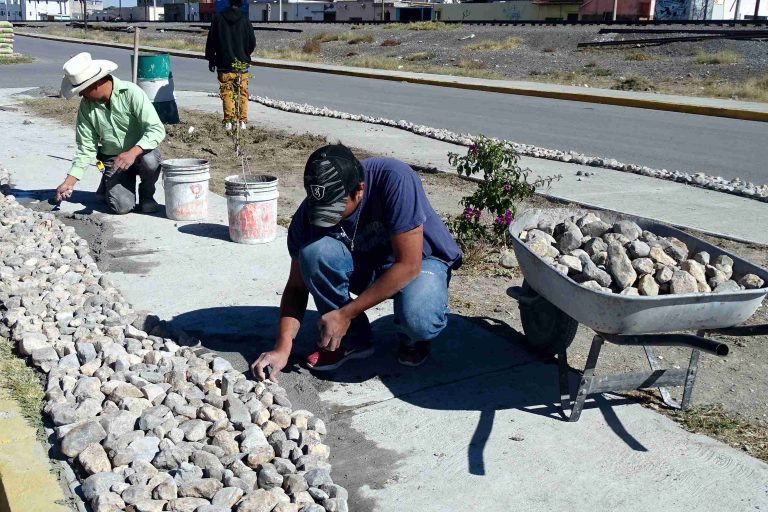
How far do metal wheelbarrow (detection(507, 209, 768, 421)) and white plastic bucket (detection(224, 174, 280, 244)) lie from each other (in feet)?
7.94

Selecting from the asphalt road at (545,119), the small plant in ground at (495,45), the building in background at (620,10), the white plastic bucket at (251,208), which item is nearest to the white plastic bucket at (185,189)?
the white plastic bucket at (251,208)

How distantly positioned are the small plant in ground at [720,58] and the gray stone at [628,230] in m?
Result: 26.6

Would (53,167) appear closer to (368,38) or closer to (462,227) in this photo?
(462,227)

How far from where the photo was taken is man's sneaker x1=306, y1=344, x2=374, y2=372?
168 inches

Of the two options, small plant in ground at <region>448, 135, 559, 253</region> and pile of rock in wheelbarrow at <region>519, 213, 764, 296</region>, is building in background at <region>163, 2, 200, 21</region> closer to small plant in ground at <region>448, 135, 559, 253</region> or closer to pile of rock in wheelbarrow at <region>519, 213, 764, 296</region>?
small plant in ground at <region>448, 135, 559, 253</region>

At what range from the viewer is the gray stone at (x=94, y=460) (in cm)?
330

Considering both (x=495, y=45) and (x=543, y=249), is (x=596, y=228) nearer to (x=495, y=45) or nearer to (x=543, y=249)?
(x=543, y=249)

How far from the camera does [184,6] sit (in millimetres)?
106188

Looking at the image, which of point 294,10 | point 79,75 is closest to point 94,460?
point 79,75

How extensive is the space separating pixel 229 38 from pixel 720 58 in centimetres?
2176

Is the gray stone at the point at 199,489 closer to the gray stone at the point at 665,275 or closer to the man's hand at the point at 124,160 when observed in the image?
the gray stone at the point at 665,275

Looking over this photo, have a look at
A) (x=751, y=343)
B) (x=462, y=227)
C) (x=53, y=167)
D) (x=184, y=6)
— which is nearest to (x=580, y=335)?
(x=751, y=343)

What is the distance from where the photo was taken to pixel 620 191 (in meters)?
8.79

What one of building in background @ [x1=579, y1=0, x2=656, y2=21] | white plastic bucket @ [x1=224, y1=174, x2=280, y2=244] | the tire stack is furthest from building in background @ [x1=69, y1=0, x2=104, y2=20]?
white plastic bucket @ [x1=224, y1=174, x2=280, y2=244]
